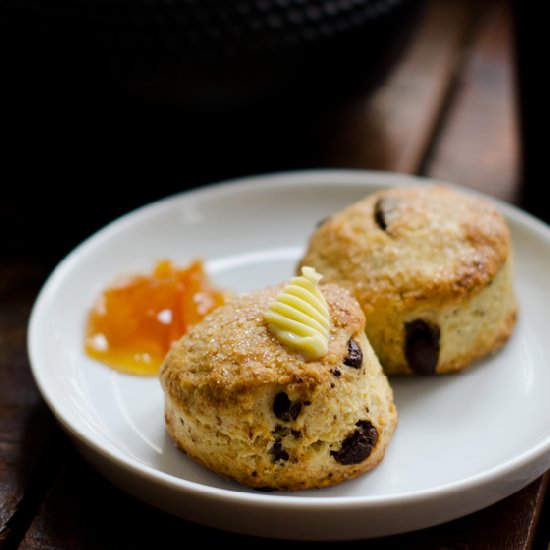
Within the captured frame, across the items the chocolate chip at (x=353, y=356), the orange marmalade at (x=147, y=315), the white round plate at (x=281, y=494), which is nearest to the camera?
the white round plate at (x=281, y=494)

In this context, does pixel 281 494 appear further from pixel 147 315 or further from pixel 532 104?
pixel 532 104

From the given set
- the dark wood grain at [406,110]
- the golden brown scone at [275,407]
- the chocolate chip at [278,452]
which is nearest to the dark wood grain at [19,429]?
the golden brown scone at [275,407]

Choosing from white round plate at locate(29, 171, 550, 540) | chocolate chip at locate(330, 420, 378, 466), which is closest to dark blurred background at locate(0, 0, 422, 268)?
white round plate at locate(29, 171, 550, 540)

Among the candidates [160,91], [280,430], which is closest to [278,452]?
[280,430]

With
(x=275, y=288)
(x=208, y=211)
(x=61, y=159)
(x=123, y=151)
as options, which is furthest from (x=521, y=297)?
(x=61, y=159)

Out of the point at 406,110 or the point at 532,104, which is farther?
the point at 406,110

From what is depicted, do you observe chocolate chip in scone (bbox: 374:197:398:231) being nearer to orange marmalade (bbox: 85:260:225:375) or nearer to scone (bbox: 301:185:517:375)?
scone (bbox: 301:185:517:375)

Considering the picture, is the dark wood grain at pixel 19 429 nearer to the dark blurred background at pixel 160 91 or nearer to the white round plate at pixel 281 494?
the white round plate at pixel 281 494
